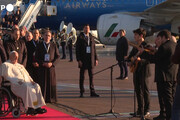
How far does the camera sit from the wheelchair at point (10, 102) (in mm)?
8133

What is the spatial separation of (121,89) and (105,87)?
616 millimetres

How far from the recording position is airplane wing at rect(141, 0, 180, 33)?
20969mm

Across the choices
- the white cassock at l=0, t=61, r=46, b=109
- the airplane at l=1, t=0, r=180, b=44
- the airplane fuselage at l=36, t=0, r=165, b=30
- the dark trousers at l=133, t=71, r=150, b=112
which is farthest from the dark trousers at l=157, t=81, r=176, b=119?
the airplane fuselage at l=36, t=0, r=165, b=30

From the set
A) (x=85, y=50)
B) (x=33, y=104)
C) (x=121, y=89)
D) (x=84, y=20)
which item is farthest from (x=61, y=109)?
(x=84, y=20)

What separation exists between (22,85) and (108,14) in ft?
38.1

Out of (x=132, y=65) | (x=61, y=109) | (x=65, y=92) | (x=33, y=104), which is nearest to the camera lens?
(x=132, y=65)

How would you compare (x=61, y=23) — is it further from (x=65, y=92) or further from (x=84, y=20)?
(x=65, y=92)

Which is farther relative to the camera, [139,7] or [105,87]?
[139,7]

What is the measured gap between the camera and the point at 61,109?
9.20 metres

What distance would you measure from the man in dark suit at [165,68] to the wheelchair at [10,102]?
268 centimetres

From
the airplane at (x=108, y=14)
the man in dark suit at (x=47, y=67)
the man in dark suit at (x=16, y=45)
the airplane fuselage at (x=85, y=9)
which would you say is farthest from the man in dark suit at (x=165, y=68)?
the airplane fuselage at (x=85, y=9)

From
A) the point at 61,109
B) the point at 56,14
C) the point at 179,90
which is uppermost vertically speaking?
the point at 56,14

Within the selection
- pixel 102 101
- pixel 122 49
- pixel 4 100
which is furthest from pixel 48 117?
pixel 122 49

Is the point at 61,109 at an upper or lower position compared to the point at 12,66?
lower
